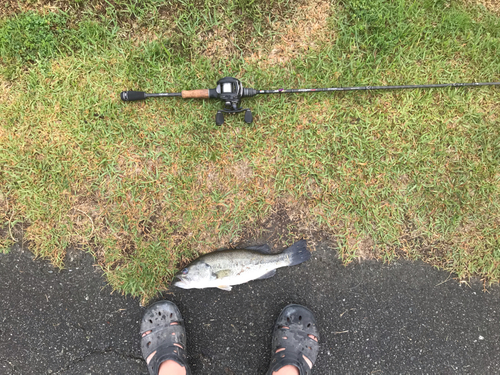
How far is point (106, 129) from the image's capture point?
3.31m

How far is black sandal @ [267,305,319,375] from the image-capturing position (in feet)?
10.6

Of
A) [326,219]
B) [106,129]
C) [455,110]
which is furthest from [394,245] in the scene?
[106,129]

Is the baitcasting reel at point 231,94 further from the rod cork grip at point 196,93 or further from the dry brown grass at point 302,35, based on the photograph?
the dry brown grass at point 302,35

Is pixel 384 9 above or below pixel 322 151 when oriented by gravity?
above

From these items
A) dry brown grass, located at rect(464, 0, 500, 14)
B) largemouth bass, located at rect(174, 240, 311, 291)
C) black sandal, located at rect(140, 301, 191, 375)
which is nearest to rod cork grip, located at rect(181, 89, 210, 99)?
largemouth bass, located at rect(174, 240, 311, 291)

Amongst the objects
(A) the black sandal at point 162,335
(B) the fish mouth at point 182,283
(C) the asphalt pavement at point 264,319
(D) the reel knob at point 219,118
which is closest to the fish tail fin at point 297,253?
(C) the asphalt pavement at point 264,319

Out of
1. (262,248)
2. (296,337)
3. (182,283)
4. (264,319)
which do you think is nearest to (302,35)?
(262,248)

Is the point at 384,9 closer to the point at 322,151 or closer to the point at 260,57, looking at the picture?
the point at 260,57

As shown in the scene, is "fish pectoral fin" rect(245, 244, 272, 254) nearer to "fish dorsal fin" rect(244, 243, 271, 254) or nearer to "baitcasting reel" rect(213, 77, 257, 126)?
"fish dorsal fin" rect(244, 243, 271, 254)

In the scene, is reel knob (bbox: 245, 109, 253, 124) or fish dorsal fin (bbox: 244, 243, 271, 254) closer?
reel knob (bbox: 245, 109, 253, 124)

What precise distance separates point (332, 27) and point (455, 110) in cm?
160

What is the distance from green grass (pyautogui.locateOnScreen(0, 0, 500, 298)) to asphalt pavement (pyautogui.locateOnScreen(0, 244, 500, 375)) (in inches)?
8.2

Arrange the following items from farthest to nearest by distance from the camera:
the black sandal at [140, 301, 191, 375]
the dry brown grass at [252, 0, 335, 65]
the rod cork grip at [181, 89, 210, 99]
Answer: the dry brown grass at [252, 0, 335, 65], the black sandal at [140, 301, 191, 375], the rod cork grip at [181, 89, 210, 99]

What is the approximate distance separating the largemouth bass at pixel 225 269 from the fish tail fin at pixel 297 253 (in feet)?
0.46
